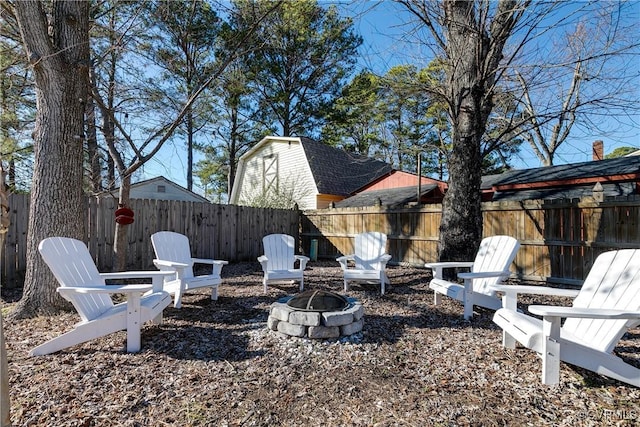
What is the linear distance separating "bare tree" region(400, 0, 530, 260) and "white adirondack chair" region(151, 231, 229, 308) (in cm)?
332

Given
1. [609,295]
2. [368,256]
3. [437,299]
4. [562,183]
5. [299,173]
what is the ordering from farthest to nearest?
[299,173], [562,183], [368,256], [437,299], [609,295]

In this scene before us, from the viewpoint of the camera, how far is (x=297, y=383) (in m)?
2.31

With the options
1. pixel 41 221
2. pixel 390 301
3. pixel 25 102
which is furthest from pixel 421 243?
pixel 25 102

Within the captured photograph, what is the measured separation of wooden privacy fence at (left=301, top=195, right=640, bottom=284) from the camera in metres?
4.93

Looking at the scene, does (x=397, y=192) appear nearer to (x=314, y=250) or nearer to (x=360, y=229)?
(x=360, y=229)

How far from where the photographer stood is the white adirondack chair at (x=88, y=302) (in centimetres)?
263

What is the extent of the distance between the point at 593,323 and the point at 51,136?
16.6ft

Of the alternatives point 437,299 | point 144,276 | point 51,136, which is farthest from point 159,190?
point 437,299

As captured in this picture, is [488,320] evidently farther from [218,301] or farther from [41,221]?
[41,221]

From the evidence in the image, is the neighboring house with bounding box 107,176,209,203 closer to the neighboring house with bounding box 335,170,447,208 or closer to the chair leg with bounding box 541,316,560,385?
the neighboring house with bounding box 335,170,447,208

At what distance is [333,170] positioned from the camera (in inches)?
547

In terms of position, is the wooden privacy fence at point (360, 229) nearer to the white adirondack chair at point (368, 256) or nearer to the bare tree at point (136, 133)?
the bare tree at point (136, 133)

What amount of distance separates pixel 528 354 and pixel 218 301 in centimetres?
338

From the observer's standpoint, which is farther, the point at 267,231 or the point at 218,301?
the point at 267,231
